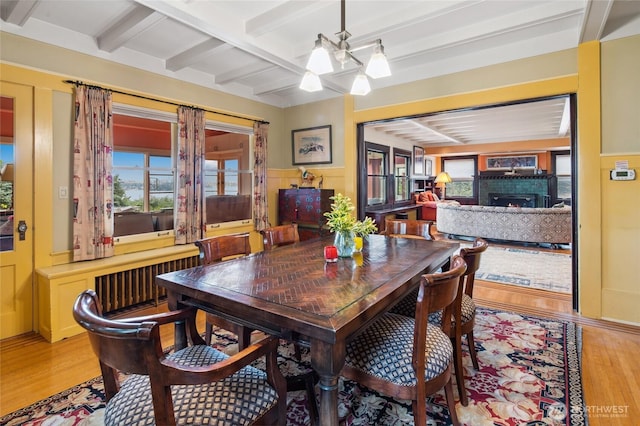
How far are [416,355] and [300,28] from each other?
116 inches

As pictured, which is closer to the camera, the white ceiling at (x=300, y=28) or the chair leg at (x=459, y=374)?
the chair leg at (x=459, y=374)

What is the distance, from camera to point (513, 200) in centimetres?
1006

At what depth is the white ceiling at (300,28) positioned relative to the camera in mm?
2621

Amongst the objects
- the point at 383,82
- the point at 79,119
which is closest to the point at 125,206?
the point at 79,119

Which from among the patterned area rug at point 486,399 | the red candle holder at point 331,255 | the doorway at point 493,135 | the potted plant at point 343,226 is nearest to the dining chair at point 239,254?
the patterned area rug at point 486,399

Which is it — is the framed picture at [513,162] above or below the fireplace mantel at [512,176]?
above

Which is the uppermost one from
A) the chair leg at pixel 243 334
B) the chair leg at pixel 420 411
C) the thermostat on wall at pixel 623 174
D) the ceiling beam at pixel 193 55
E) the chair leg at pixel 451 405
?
the ceiling beam at pixel 193 55

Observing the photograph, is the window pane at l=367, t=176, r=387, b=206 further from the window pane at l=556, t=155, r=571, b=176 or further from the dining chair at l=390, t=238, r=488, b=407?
the window pane at l=556, t=155, r=571, b=176

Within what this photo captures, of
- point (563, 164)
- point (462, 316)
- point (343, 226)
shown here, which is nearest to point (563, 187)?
point (563, 164)

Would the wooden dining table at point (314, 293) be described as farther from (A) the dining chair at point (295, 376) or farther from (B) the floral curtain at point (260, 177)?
(B) the floral curtain at point (260, 177)

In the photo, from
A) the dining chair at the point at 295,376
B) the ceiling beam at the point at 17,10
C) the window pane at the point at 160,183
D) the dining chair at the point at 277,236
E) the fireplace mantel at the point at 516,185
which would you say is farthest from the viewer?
the fireplace mantel at the point at 516,185

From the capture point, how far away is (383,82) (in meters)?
4.23

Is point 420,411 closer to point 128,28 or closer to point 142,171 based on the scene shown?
point 128,28

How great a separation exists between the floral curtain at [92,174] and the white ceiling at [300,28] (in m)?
0.55
